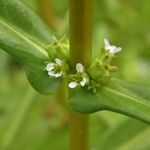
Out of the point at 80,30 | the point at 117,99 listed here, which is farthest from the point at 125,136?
the point at 80,30

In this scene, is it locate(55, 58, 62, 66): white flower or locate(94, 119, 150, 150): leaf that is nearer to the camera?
locate(55, 58, 62, 66): white flower

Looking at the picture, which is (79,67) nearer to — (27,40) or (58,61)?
(58,61)

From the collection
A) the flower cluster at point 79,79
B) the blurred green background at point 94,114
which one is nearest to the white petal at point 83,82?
the flower cluster at point 79,79

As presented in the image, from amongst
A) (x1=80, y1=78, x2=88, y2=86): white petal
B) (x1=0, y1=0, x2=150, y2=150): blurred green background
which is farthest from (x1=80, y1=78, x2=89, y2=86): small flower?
(x1=0, y1=0, x2=150, y2=150): blurred green background

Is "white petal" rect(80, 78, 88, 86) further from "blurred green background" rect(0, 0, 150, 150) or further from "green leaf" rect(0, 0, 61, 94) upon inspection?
"blurred green background" rect(0, 0, 150, 150)

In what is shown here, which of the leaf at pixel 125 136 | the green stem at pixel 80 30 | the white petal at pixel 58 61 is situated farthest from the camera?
the leaf at pixel 125 136

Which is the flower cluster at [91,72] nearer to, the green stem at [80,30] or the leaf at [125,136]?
the green stem at [80,30]
